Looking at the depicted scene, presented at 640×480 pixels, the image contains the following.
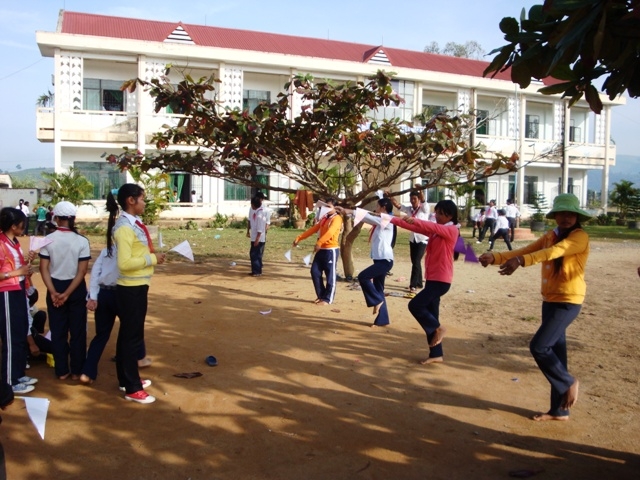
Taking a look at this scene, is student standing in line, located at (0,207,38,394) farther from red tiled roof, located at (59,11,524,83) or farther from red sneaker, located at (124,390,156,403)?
red tiled roof, located at (59,11,524,83)

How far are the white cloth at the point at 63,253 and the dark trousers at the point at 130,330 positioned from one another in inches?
24.8

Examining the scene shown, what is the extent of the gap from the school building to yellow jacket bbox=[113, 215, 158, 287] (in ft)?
57.1

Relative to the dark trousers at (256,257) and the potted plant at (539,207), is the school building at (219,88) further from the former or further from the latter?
the dark trousers at (256,257)

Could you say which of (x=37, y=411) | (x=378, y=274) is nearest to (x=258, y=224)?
(x=378, y=274)

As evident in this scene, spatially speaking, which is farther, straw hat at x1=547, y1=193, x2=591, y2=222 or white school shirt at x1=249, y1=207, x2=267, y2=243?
white school shirt at x1=249, y1=207, x2=267, y2=243

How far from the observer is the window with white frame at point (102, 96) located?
25688 mm

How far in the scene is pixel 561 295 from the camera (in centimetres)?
458

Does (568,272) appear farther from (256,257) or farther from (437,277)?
(256,257)

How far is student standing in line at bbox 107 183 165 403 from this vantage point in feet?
15.6

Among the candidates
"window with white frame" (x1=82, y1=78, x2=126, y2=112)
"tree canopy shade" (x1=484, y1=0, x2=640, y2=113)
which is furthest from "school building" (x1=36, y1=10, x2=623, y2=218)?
"tree canopy shade" (x1=484, y1=0, x2=640, y2=113)

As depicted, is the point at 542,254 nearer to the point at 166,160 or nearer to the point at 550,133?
the point at 166,160

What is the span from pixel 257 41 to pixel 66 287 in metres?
26.4

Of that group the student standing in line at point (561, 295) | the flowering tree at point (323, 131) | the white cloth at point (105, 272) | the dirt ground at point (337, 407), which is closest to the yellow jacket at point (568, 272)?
the student standing in line at point (561, 295)

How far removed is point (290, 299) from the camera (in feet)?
31.2
